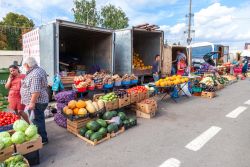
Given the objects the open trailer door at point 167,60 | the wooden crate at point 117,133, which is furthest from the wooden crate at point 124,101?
the open trailer door at point 167,60

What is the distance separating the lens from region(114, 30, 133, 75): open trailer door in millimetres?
9875

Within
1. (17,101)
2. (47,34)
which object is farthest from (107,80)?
(17,101)

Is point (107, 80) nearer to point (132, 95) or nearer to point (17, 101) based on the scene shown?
point (132, 95)

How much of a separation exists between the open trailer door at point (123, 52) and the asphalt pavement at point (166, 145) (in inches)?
153

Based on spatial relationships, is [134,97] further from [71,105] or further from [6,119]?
[6,119]

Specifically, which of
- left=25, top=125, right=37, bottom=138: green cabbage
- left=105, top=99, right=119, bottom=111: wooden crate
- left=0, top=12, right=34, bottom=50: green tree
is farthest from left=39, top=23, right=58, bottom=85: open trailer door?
left=0, top=12, right=34, bottom=50: green tree

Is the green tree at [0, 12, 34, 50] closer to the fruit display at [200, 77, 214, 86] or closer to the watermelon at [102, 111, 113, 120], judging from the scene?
the fruit display at [200, 77, 214, 86]

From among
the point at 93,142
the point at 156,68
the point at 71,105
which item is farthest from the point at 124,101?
the point at 156,68

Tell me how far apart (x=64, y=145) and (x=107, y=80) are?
3760 mm

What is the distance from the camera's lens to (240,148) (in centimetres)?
438


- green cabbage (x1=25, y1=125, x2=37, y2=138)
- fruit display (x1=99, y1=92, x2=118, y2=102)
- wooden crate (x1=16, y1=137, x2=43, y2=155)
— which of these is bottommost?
wooden crate (x1=16, y1=137, x2=43, y2=155)

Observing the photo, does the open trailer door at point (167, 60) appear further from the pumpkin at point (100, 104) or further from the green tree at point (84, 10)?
the green tree at point (84, 10)

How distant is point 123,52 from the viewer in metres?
10.2

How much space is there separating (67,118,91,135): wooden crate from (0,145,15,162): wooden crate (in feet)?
5.86
